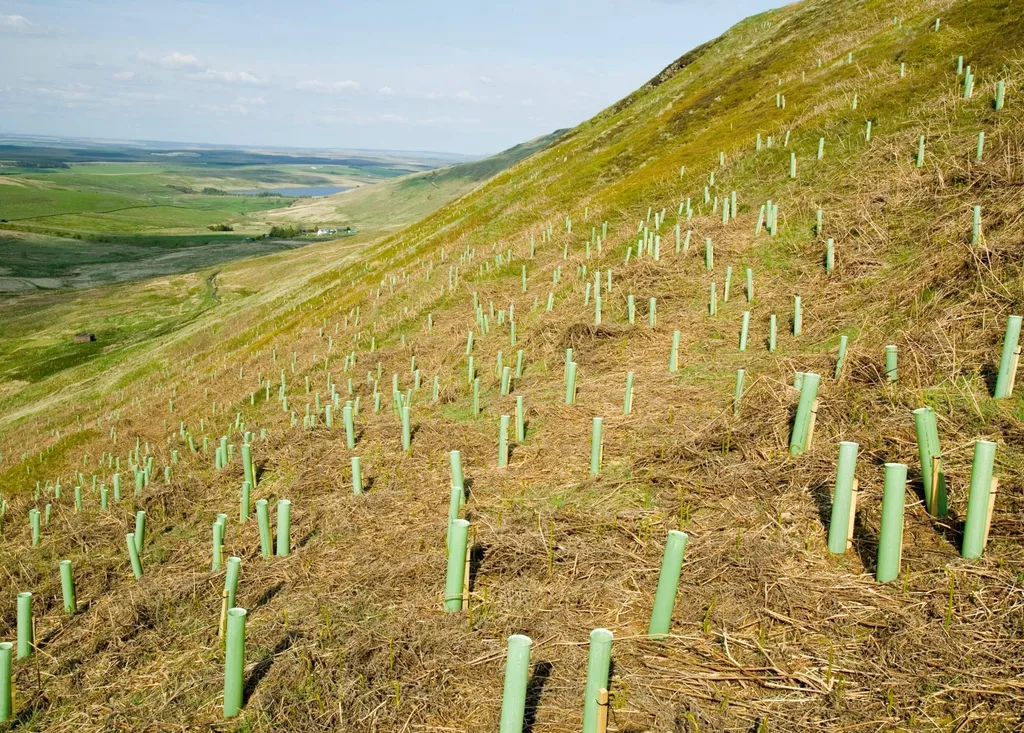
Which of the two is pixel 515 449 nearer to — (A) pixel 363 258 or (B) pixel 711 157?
(B) pixel 711 157

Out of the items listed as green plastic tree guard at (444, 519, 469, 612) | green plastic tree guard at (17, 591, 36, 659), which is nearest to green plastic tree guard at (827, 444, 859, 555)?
green plastic tree guard at (444, 519, 469, 612)

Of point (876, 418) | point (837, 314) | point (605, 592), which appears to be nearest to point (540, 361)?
point (837, 314)

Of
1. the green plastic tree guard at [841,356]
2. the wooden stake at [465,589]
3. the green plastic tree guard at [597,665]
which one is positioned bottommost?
the wooden stake at [465,589]

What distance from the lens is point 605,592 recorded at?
610cm

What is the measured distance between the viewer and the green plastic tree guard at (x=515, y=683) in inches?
158

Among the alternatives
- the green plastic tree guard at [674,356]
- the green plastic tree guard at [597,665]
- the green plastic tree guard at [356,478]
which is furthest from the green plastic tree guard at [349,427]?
the green plastic tree guard at [597,665]

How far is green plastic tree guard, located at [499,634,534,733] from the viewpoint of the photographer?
400cm

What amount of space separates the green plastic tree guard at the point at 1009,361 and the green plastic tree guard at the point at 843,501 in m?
2.63

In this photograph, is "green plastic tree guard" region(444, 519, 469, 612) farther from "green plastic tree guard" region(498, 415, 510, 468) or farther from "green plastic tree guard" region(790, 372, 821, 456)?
"green plastic tree guard" region(790, 372, 821, 456)

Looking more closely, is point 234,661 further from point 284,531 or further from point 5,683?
point 284,531

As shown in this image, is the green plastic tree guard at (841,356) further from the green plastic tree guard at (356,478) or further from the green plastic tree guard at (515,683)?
the green plastic tree guard at (356,478)

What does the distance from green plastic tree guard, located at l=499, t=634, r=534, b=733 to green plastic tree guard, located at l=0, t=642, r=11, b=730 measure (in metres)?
4.52

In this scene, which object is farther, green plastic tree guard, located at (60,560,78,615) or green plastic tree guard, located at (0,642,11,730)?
green plastic tree guard, located at (60,560,78,615)

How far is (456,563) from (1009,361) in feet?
19.9
